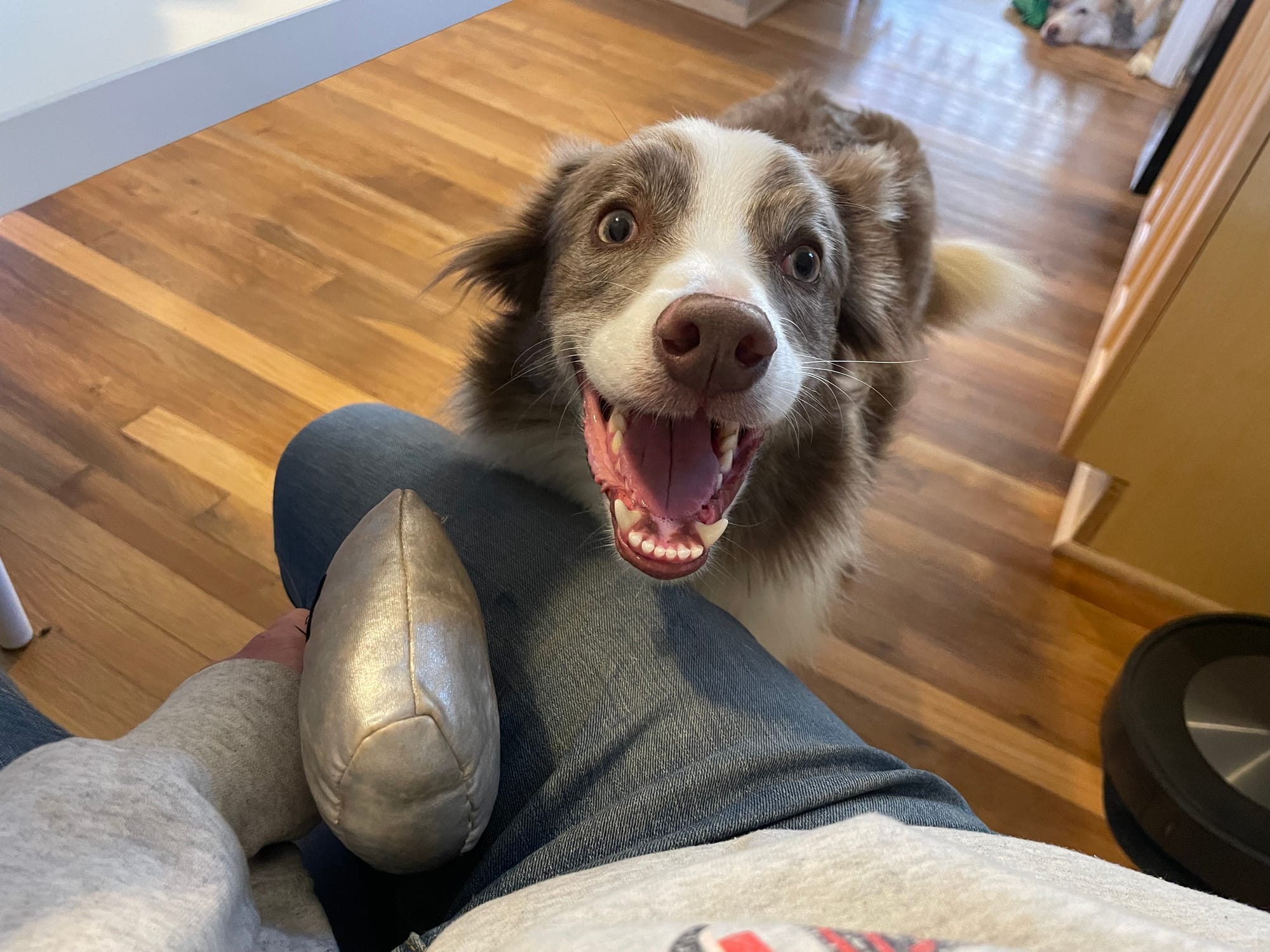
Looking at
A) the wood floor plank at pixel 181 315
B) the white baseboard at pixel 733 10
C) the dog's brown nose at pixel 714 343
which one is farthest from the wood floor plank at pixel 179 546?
the white baseboard at pixel 733 10

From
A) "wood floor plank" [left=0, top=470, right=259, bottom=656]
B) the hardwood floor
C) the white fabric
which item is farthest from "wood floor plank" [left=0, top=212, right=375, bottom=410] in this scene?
the white fabric

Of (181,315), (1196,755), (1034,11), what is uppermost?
(1034,11)

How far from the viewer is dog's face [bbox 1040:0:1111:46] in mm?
3688

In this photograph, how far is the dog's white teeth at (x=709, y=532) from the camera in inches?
37.0

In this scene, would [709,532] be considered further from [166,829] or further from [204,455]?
[204,455]

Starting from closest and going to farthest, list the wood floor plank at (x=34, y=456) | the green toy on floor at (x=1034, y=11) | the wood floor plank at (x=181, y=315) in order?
1. the wood floor plank at (x=34, y=456)
2. the wood floor plank at (x=181, y=315)
3. the green toy on floor at (x=1034, y=11)

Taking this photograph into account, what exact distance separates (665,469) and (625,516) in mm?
81

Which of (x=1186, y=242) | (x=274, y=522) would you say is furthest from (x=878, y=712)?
(x=274, y=522)

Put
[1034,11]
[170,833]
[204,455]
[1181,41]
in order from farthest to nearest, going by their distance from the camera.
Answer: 1. [1034,11]
2. [1181,41]
3. [204,455]
4. [170,833]

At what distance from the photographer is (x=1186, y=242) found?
1.38 m

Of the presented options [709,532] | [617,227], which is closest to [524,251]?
[617,227]

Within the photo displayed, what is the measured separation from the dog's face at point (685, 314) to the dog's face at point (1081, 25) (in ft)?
11.0

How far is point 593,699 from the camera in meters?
0.85

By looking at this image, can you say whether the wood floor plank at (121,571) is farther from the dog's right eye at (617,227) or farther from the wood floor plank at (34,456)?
the dog's right eye at (617,227)
